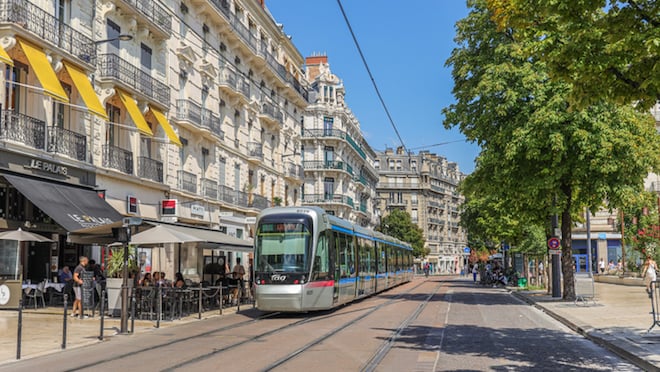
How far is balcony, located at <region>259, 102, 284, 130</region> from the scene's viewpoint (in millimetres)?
41325

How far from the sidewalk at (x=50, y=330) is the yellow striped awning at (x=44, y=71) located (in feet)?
19.8

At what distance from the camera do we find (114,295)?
18.6 metres

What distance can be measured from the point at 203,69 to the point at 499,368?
2589 centimetres

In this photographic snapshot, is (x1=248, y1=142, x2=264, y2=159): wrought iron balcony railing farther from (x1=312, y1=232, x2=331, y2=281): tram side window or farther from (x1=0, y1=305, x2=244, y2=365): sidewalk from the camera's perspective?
(x1=312, y1=232, x2=331, y2=281): tram side window

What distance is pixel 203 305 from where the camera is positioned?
867 inches

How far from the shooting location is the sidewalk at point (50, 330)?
12132mm

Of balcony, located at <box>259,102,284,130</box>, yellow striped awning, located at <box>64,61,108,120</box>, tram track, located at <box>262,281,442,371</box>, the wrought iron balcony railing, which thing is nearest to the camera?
tram track, located at <box>262,281,442,371</box>

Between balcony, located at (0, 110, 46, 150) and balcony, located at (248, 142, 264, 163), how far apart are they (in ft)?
62.5

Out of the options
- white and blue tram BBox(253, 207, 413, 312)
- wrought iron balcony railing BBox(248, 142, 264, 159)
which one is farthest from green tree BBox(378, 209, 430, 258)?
white and blue tram BBox(253, 207, 413, 312)

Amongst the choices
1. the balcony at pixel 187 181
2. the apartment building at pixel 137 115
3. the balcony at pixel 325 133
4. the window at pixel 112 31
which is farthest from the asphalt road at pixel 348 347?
the balcony at pixel 325 133

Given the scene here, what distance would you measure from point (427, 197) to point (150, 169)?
94.7m

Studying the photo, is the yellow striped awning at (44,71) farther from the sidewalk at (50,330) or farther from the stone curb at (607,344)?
the stone curb at (607,344)

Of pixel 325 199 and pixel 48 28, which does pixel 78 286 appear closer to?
pixel 48 28

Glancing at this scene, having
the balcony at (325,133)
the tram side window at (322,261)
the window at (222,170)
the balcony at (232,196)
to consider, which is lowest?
the tram side window at (322,261)
